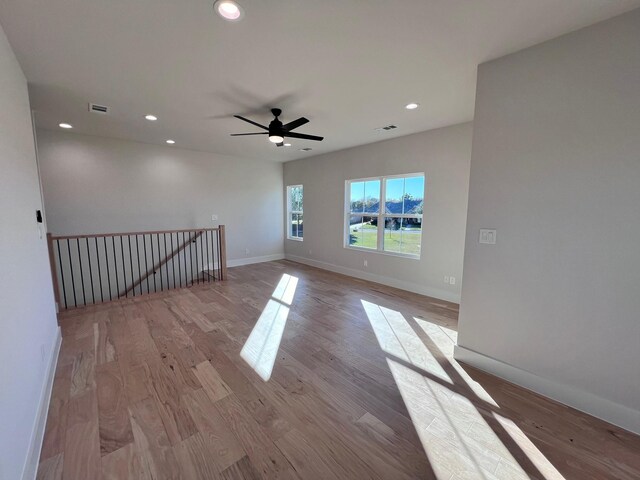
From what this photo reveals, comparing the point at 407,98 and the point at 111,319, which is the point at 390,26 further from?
the point at 111,319

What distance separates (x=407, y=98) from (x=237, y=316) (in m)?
3.37

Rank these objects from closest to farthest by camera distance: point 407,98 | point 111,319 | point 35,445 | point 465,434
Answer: point 35,445, point 465,434, point 407,98, point 111,319

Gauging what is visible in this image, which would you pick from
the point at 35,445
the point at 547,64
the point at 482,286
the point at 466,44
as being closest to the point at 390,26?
the point at 466,44

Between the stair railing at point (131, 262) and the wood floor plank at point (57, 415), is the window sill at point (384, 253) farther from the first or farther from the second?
the wood floor plank at point (57, 415)

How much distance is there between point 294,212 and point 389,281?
3.38 metres

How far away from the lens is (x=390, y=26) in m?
1.79

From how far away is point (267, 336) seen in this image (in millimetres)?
2941

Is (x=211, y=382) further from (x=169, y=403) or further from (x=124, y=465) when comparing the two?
(x=124, y=465)

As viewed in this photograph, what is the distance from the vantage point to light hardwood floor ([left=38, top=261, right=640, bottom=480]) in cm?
149

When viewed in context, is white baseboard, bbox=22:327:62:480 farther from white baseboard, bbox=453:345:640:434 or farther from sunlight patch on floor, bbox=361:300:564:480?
white baseboard, bbox=453:345:640:434

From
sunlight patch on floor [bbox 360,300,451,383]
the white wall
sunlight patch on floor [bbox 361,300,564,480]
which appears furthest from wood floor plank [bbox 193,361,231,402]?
the white wall

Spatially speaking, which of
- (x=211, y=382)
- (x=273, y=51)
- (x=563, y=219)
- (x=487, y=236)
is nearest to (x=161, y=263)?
(x=211, y=382)

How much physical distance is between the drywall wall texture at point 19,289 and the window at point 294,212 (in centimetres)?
497

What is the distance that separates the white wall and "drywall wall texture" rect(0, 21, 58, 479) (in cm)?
313
